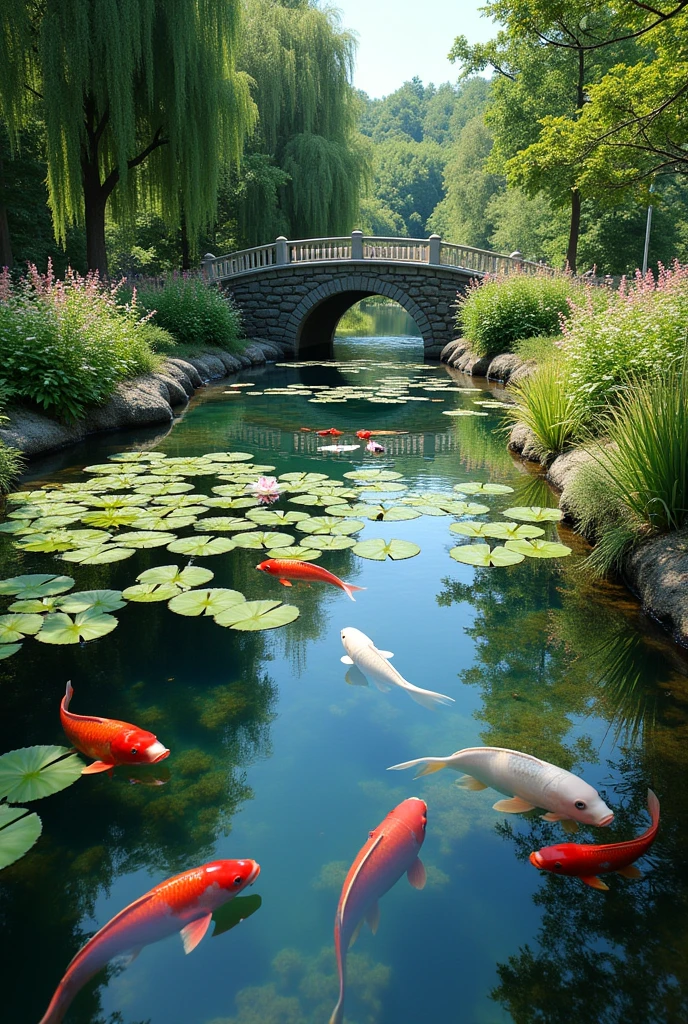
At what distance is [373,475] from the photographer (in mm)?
5926

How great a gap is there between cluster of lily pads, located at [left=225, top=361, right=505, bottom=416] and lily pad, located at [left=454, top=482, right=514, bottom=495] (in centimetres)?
341

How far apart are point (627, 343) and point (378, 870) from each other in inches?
187

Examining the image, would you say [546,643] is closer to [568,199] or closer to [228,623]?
[228,623]

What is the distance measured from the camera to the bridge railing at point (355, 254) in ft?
54.6

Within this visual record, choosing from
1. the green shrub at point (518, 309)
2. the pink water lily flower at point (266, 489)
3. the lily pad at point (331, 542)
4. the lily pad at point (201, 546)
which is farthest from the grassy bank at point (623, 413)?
the green shrub at point (518, 309)

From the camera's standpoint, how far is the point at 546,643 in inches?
127

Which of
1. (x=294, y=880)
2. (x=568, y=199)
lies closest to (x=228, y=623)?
(x=294, y=880)

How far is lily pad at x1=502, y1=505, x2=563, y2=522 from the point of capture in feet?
15.5

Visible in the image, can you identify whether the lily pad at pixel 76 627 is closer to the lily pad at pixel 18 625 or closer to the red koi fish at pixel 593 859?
the lily pad at pixel 18 625

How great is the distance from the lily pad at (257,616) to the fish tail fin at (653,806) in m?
1.61

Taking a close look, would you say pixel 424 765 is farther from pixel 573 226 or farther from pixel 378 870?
pixel 573 226

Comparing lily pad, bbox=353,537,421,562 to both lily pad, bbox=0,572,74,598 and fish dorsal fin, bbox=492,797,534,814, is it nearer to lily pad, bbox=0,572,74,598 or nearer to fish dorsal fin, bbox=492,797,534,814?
lily pad, bbox=0,572,74,598

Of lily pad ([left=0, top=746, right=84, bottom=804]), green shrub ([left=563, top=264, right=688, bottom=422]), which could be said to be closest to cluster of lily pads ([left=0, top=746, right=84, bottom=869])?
lily pad ([left=0, top=746, right=84, bottom=804])

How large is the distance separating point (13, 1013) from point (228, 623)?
1783 millimetres
